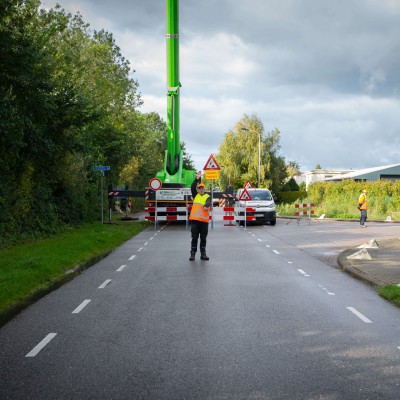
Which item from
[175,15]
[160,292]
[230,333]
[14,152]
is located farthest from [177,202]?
[230,333]

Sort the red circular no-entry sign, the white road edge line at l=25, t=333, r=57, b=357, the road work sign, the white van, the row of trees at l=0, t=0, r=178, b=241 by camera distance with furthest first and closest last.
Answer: the white van → the road work sign → the red circular no-entry sign → the row of trees at l=0, t=0, r=178, b=241 → the white road edge line at l=25, t=333, r=57, b=357

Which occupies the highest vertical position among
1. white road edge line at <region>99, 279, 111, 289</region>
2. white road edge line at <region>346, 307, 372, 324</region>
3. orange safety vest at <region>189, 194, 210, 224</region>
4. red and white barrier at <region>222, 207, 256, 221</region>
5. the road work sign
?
the road work sign

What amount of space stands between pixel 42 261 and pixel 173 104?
12930mm

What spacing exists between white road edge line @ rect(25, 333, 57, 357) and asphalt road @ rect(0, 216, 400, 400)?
22 mm

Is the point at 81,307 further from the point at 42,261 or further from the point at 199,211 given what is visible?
the point at 199,211

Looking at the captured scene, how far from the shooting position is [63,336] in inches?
226

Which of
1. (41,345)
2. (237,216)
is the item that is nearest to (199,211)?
(41,345)

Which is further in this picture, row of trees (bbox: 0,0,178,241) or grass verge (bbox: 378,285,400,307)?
row of trees (bbox: 0,0,178,241)

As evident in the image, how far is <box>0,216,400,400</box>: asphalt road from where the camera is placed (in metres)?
4.16

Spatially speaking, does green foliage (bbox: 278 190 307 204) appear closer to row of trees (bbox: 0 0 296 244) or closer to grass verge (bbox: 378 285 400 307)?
row of trees (bbox: 0 0 296 244)

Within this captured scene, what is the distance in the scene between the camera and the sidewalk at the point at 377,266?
9047 millimetres

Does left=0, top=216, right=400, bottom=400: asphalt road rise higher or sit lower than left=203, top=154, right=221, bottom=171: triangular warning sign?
lower

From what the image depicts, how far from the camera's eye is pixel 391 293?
25.2ft

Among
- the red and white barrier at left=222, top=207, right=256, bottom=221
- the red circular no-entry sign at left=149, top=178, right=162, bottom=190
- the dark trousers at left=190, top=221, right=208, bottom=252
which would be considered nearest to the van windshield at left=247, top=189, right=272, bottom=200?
the red and white barrier at left=222, top=207, right=256, bottom=221
